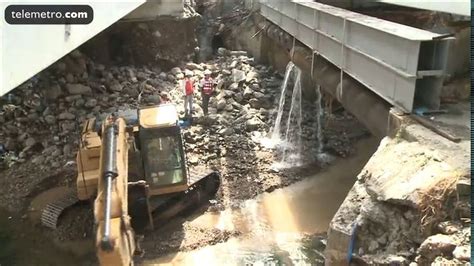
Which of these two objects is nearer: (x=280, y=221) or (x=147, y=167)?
(x=147, y=167)

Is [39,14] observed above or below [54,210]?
above

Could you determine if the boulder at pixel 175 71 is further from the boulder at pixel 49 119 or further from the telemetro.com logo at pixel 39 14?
the telemetro.com logo at pixel 39 14

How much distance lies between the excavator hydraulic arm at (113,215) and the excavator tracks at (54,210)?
390cm

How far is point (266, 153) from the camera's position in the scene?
40.6 feet

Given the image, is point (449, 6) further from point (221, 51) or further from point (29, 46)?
point (221, 51)

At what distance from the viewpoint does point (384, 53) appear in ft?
22.1

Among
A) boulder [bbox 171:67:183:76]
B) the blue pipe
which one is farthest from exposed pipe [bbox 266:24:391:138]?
boulder [bbox 171:67:183:76]

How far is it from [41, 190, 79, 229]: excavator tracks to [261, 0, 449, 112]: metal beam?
19.1ft

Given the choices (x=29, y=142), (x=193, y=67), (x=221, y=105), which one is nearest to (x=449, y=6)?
(x=221, y=105)

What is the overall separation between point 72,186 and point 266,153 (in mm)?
4897

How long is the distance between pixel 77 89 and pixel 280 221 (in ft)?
23.4

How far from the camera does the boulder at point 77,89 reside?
13280mm

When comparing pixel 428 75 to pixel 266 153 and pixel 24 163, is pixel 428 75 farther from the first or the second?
pixel 24 163

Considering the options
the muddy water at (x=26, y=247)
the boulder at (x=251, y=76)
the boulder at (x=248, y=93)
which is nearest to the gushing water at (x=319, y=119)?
the boulder at (x=248, y=93)
